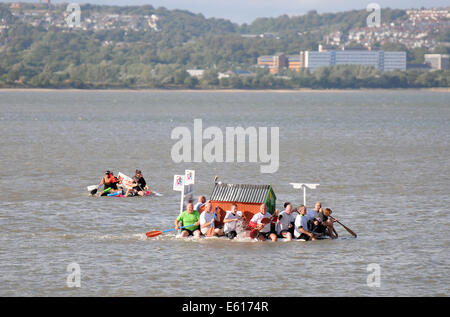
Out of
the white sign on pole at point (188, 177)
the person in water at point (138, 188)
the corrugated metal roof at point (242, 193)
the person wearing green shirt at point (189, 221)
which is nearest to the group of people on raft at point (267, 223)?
the person wearing green shirt at point (189, 221)

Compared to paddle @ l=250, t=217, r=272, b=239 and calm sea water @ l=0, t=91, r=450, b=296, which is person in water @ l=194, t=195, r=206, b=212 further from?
paddle @ l=250, t=217, r=272, b=239

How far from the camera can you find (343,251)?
22.9 m

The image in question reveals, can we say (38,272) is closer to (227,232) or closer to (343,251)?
(227,232)

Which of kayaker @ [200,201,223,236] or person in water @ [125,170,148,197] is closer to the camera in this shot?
kayaker @ [200,201,223,236]

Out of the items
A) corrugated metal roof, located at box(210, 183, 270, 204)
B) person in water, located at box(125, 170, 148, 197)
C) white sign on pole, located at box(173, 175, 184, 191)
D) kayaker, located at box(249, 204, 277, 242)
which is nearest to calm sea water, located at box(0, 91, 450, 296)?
kayaker, located at box(249, 204, 277, 242)

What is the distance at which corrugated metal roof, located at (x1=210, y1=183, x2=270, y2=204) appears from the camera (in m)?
24.1

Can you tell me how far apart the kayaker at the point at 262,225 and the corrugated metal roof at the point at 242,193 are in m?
0.45

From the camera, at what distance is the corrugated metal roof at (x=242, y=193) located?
24078 mm

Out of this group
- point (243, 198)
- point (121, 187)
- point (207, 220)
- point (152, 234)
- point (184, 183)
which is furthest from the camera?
point (121, 187)

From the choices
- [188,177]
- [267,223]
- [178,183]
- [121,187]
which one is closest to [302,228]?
[267,223]

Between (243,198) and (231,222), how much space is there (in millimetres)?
832

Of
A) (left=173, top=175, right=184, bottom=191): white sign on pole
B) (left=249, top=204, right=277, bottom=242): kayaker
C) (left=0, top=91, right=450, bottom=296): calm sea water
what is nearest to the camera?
(left=0, top=91, right=450, bottom=296): calm sea water

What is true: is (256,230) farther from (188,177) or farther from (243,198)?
(188,177)

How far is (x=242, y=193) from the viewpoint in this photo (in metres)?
24.2
